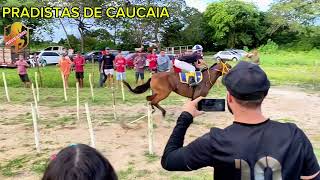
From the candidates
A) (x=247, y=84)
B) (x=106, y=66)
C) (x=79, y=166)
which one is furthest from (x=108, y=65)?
(x=79, y=166)

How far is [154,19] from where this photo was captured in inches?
1558

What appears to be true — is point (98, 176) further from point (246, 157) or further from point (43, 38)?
point (43, 38)

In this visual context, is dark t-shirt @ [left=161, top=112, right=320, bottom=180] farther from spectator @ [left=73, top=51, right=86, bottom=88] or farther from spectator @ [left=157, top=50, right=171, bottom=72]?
spectator @ [left=157, top=50, right=171, bottom=72]

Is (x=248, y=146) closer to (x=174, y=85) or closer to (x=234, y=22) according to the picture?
(x=174, y=85)

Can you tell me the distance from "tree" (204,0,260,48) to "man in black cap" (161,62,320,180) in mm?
47980

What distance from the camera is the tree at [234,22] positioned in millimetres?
49562

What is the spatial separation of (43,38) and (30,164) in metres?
41.6

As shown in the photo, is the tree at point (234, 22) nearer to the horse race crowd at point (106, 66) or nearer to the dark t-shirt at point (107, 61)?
the horse race crowd at point (106, 66)

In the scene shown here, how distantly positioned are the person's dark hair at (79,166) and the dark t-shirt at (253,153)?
2.10 feet

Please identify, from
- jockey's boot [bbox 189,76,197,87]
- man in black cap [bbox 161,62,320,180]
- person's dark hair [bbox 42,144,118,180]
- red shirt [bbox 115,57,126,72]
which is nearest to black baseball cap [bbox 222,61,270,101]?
man in black cap [bbox 161,62,320,180]

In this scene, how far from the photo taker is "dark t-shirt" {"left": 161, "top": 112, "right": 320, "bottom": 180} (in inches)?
84.7

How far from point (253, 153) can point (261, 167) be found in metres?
0.08

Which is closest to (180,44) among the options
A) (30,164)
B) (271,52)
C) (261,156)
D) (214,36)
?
(214,36)

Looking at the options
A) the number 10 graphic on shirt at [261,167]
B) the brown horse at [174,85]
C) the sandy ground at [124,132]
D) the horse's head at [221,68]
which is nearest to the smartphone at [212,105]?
the number 10 graphic on shirt at [261,167]
